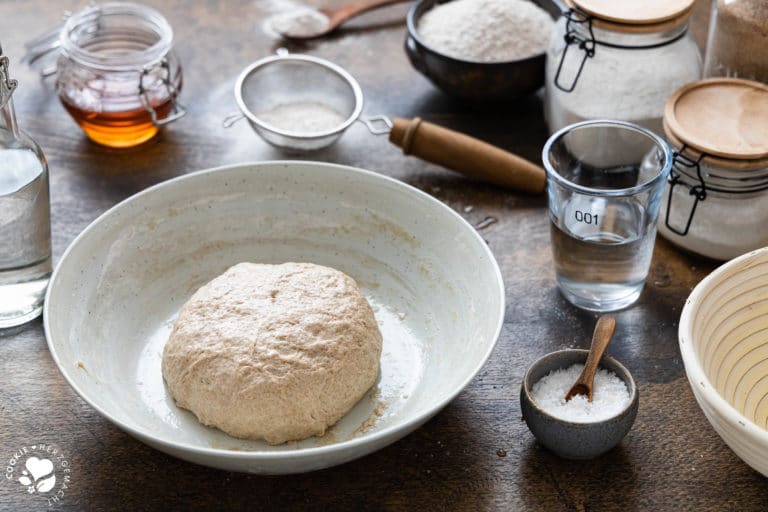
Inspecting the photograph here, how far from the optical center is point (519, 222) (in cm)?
140

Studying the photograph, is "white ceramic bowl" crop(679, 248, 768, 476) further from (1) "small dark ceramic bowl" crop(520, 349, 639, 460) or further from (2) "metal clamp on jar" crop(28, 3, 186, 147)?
(2) "metal clamp on jar" crop(28, 3, 186, 147)

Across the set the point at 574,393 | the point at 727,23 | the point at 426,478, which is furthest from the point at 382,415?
the point at 727,23

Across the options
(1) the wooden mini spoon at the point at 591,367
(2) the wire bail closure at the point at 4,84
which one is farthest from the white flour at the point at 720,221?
(2) the wire bail closure at the point at 4,84

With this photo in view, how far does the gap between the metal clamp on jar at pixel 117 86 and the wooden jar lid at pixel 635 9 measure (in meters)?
0.64

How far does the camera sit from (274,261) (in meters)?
1.32

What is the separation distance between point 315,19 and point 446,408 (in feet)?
3.11

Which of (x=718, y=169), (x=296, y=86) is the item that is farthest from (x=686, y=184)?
(x=296, y=86)

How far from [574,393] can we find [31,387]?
642 mm

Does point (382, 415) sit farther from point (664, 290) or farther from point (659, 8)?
point (659, 8)

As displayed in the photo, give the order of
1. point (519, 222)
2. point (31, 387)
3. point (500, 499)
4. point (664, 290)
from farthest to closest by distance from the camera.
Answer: point (519, 222), point (664, 290), point (31, 387), point (500, 499)

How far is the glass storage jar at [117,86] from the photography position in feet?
4.81

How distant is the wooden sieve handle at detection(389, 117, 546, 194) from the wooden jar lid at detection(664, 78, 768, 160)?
0.75 feet

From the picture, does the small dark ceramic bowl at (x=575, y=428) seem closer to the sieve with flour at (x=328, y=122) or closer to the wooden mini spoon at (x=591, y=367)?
the wooden mini spoon at (x=591, y=367)

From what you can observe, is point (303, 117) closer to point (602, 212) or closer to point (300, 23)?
point (300, 23)
